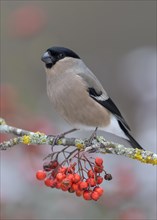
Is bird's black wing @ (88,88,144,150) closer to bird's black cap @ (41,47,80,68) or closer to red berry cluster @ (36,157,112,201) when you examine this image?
bird's black cap @ (41,47,80,68)

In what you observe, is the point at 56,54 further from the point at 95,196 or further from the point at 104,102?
the point at 95,196

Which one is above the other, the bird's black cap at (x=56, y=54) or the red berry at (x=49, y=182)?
the bird's black cap at (x=56, y=54)

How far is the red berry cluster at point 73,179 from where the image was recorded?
189 centimetres

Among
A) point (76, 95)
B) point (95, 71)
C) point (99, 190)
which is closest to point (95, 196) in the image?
point (99, 190)

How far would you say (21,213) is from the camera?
2604 millimetres

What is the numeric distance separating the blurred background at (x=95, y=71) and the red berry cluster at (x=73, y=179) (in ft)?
2.22

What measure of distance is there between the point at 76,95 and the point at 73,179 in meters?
0.78

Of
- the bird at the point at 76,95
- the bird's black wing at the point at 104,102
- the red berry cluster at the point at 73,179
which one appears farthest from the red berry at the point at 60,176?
the bird's black wing at the point at 104,102

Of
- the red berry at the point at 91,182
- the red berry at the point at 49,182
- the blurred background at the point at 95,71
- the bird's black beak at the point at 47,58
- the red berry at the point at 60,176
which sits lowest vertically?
the blurred background at the point at 95,71

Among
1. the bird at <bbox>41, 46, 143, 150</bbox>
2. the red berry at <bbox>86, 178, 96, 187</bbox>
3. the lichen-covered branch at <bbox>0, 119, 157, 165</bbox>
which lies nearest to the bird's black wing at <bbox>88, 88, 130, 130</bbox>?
the bird at <bbox>41, 46, 143, 150</bbox>

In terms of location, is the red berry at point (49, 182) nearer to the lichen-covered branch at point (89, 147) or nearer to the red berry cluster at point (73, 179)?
the red berry cluster at point (73, 179)

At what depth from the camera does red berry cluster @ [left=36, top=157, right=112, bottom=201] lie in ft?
6.19

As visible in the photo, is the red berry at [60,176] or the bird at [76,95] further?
the bird at [76,95]

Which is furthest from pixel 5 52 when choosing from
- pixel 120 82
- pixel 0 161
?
pixel 0 161
